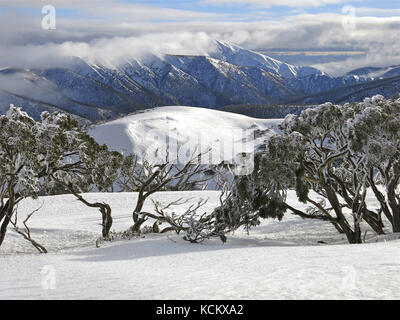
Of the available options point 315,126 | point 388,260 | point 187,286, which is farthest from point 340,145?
point 187,286

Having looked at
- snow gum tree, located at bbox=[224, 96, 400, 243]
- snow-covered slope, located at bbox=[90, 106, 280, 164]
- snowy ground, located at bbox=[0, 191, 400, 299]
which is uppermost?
snow-covered slope, located at bbox=[90, 106, 280, 164]

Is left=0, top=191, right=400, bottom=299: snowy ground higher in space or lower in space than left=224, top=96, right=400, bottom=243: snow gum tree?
lower

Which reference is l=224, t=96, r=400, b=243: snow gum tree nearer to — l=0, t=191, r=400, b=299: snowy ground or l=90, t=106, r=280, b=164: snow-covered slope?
l=0, t=191, r=400, b=299: snowy ground

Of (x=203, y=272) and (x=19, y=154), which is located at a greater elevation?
(x=19, y=154)

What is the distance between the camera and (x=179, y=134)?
115250 mm

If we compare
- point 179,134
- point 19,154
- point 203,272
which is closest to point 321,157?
point 203,272

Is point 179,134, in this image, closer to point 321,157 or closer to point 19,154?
point 321,157

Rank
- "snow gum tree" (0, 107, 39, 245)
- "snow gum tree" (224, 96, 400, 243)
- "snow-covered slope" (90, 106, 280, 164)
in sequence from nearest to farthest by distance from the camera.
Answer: "snow gum tree" (0, 107, 39, 245), "snow gum tree" (224, 96, 400, 243), "snow-covered slope" (90, 106, 280, 164)

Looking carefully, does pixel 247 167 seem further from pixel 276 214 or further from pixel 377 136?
pixel 377 136

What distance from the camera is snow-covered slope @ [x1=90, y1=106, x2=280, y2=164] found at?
100188 mm


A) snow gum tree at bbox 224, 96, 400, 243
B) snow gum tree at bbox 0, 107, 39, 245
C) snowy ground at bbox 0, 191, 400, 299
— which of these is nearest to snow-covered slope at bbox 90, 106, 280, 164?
snow gum tree at bbox 224, 96, 400, 243

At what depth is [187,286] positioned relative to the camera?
347 inches

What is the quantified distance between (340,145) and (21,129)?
11598mm

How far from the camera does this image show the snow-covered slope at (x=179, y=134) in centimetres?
10019
